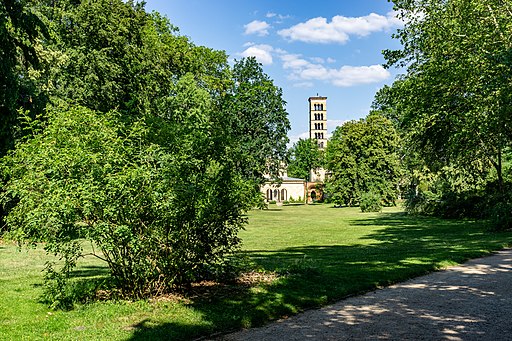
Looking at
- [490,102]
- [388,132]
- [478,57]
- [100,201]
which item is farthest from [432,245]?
[388,132]

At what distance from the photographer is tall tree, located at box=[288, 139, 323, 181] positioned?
10419cm

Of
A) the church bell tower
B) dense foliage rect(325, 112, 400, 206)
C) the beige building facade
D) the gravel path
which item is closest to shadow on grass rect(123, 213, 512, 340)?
the gravel path

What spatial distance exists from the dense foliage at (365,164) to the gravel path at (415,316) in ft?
165

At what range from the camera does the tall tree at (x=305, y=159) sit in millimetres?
104188

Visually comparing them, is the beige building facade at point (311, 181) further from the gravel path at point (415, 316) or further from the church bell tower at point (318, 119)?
the gravel path at point (415, 316)

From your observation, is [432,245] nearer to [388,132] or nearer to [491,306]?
[491,306]

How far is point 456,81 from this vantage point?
2042 cm

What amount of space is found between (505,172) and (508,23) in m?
18.5

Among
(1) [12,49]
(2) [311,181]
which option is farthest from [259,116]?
(2) [311,181]

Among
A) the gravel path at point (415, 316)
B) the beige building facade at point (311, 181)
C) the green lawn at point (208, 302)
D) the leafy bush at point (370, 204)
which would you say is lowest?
the gravel path at point (415, 316)

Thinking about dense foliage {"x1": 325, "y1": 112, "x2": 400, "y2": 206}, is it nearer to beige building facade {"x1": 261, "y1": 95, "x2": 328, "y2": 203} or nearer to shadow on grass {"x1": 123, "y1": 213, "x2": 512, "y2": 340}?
beige building facade {"x1": 261, "y1": 95, "x2": 328, "y2": 203}

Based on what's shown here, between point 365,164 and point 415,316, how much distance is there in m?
54.4

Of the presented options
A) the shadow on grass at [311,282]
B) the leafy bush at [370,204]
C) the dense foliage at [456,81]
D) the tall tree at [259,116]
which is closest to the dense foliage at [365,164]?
the leafy bush at [370,204]

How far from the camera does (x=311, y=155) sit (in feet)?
344
